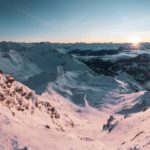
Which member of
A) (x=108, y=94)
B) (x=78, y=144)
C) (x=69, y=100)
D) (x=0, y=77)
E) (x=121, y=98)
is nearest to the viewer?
(x=78, y=144)

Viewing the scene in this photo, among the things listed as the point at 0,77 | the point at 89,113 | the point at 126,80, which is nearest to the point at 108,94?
the point at 89,113

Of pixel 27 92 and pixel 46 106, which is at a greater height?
pixel 27 92

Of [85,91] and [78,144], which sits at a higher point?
[78,144]

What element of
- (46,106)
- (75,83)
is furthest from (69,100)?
(46,106)

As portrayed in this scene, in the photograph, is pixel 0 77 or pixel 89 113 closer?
pixel 0 77

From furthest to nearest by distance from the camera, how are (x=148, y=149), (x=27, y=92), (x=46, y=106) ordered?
(x=46, y=106), (x=27, y=92), (x=148, y=149)

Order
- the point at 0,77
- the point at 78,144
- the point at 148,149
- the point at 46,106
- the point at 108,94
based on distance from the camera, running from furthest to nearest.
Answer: the point at 108,94, the point at 46,106, the point at 0,77, the point at 78,144, the point at 148,149

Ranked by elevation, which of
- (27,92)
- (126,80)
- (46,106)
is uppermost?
(27,92)

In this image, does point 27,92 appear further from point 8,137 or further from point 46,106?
point 8,137

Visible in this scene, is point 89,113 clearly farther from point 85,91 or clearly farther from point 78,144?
point 78,144
